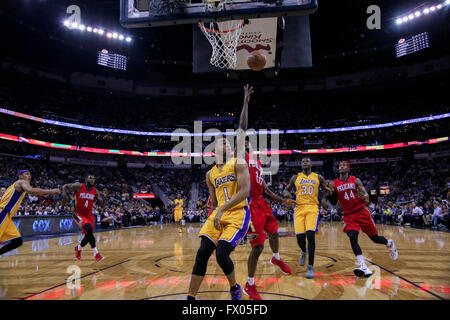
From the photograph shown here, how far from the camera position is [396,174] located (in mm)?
30500

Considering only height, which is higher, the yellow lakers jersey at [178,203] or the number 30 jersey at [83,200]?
the number 30 jersey at [83,200]

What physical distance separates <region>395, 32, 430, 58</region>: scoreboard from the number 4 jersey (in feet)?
88.7

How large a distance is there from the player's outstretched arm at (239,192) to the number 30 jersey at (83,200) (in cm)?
495

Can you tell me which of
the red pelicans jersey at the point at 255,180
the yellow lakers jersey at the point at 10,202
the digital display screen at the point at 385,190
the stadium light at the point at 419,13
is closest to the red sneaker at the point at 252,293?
the red pelicans jersey at the point at 255,180

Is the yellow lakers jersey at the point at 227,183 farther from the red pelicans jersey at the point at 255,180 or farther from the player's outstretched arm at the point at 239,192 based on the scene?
the red pelicans jersey at the point at 255,180

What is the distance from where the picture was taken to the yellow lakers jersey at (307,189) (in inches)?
235

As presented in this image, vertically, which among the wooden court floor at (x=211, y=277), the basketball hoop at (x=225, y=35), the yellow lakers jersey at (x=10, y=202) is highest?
the basketball hoop at (x=225, y=35)

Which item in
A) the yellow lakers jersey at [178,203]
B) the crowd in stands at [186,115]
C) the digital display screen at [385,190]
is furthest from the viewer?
the crowd in stands at [186,115]

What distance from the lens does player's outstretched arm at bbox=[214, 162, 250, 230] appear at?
348 cm

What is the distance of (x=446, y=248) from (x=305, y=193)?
5.99 meters

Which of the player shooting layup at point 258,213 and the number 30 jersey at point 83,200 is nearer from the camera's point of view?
the player shooting layup at point 258,213

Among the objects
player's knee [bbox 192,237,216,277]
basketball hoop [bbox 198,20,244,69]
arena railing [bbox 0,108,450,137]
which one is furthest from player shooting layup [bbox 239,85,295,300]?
arena railing [bbox 0,108,450,137]

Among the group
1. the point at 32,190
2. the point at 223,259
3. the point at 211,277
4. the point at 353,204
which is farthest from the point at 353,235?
the point at 32,190

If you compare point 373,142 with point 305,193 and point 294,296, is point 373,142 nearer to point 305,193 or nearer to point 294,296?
point 305,193
